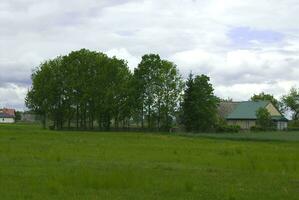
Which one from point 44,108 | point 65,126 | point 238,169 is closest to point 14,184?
point 238,169

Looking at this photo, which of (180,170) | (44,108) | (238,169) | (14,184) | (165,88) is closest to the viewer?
(14,184)

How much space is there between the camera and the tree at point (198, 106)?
406ft

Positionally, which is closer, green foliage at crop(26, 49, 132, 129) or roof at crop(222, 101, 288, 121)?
green foliage at crop(26, 49, 132, 129)

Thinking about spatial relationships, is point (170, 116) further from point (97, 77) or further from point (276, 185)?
point (276, 185)

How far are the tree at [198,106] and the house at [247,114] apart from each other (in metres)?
39.7

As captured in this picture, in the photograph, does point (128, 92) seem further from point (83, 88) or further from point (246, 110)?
point (246, 110)

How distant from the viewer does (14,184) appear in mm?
19188

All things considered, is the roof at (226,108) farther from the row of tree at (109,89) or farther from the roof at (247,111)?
the row of tree at (109,89)

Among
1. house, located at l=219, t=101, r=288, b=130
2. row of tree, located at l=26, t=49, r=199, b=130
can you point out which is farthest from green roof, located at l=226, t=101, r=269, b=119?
row of tree, located at l=26, t=49, r=199, b=130

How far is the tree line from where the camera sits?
125 metres

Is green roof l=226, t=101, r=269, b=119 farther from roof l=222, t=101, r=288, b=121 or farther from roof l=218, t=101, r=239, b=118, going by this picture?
roof l=218, t=101, r=239, b=118

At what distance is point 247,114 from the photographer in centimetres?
16725

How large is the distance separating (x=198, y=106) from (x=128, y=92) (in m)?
15.8

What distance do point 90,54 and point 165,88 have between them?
64.9 feet
